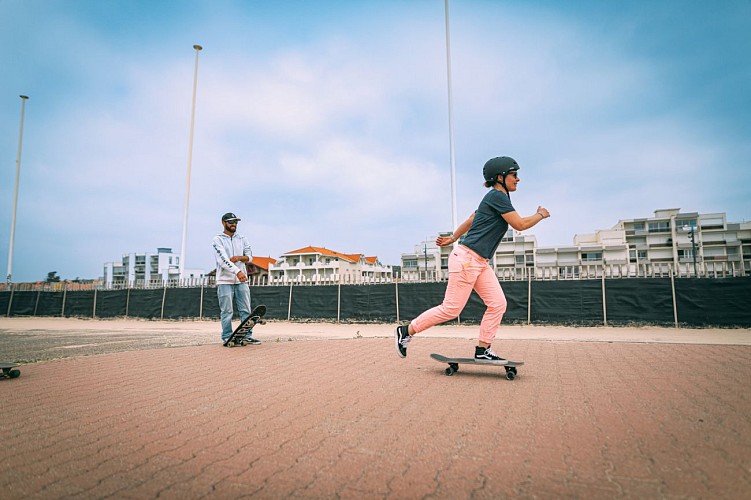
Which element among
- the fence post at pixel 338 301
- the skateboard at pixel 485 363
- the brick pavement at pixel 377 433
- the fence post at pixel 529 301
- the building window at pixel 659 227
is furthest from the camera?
the building window at pixel 659 227

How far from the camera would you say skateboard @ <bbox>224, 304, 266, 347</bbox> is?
6.78 meters

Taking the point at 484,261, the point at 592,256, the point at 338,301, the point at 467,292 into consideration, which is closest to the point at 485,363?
the point at 467,292

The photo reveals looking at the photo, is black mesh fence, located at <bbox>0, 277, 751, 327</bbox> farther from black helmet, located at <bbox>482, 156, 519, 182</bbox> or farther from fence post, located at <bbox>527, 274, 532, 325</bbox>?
black helmet, located at <bbox>482, 156, 519, 182</bbox>

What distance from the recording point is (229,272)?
717cm

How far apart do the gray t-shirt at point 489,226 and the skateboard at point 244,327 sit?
3.80m

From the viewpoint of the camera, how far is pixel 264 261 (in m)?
84.1

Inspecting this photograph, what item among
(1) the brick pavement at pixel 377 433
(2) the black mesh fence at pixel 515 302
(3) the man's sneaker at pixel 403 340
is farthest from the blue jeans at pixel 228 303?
(2) the black mesh fence at pixel 515 302

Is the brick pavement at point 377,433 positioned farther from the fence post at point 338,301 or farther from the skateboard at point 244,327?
the fence post at point 338,301

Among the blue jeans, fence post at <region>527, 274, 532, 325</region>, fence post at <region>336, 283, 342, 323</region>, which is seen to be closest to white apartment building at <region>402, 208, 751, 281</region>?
fence post at <region>336, 283, 342, 323</region>

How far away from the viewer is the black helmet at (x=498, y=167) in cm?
453

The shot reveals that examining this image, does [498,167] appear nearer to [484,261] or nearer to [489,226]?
[489,226]

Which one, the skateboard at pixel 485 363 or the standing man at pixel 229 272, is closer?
the skateboard at pixel 485 363

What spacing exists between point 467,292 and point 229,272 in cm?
449

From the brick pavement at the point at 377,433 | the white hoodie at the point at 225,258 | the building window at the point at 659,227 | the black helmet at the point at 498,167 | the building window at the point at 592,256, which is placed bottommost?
the brick pavement at the point at 377,433
